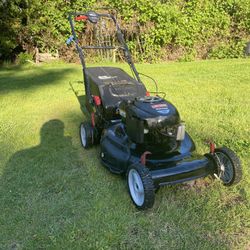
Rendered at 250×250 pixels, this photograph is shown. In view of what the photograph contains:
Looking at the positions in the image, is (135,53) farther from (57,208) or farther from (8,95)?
(57,208)

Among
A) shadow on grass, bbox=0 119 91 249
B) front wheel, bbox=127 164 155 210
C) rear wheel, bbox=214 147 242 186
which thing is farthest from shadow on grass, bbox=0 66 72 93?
rear wheel, bbox=214 147 242 186

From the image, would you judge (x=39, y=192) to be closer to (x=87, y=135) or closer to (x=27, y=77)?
(x=87, y=135)

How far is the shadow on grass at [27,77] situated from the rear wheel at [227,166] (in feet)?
14.7

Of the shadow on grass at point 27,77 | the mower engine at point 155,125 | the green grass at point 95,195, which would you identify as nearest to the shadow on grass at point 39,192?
the green grass at point 95,195

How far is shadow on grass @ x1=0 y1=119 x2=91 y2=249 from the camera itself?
2389 millimetres

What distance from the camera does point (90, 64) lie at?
8.15 meters

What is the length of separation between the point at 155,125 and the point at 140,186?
0.47 m

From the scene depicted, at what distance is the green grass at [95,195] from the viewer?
230cm

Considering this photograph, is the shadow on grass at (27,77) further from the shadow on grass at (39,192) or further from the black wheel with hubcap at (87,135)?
the black wheel with hubcap at (87,135)

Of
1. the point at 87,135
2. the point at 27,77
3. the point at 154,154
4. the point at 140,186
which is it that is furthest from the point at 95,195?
the point at 27,77

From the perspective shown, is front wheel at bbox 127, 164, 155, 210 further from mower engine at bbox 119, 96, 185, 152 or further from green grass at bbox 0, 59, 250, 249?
mower engine at bbox 119, 96, 185, 152

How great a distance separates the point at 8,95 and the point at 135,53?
3.92m

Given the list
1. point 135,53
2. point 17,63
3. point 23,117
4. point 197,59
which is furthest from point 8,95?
point 197,59

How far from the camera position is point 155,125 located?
8.39 ft
